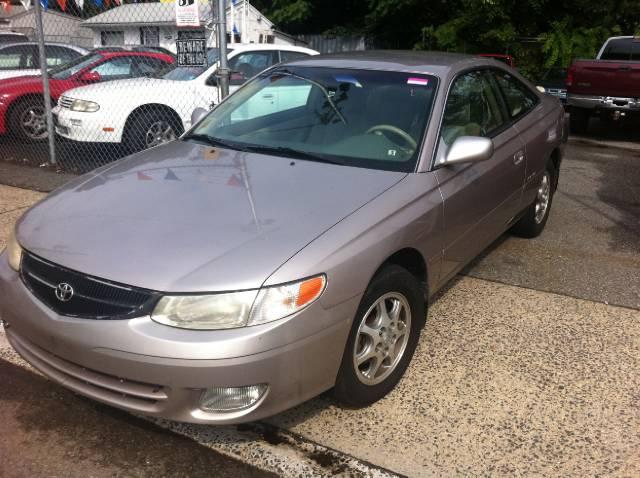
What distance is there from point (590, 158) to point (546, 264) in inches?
198

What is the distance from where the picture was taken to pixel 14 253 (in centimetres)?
291

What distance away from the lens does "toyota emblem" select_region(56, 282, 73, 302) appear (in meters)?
2.53

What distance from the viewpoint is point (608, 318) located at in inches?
156

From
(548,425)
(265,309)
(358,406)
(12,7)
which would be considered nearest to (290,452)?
(358,406)

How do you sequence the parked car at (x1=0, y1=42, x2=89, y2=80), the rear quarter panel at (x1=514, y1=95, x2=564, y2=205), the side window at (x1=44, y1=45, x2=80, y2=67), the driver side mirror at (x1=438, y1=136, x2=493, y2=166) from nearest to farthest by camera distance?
the driver side mirror at (x1=438, y1=136, x2=493, y2=166) → the rear quarter panel at (x1=514, y1=95, x2=564, y2=205) → the parked car at (x1=0, y1=42, x2=89, y2=80) → the side window at (x1=44, y1=45, x2=80, y2=67)

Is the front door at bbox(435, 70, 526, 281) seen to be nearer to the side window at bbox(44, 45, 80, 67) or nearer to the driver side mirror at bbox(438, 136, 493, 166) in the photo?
the driver side mirror at bbox(438, 136, 493, 166)

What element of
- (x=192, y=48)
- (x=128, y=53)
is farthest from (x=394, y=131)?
(x=128, y=53)

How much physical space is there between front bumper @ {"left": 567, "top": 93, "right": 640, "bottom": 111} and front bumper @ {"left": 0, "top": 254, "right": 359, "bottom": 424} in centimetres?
965

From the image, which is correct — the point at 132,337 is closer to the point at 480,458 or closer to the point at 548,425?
the point at 480,458

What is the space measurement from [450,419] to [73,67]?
891 cm

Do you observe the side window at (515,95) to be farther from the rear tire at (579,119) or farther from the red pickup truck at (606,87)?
the rear tire at (579,119)

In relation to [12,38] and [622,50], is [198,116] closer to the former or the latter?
[622,50]

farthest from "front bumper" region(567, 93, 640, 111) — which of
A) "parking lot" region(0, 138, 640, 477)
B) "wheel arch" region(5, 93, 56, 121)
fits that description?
"wheel arch" region(5, 93, 56, 121)

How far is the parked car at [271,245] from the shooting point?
2381 millimetres
